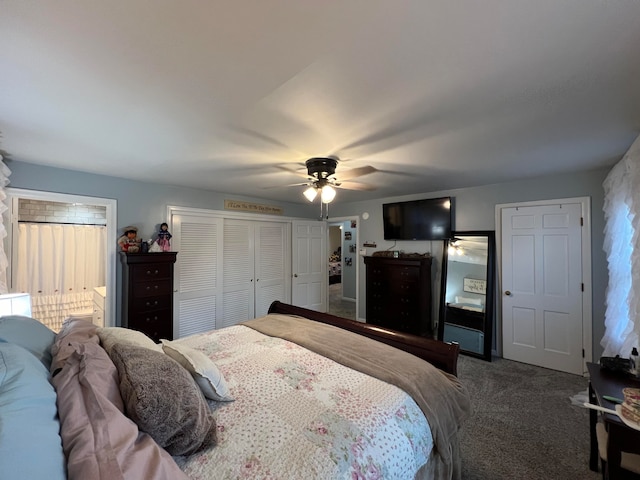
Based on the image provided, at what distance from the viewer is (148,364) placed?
111cm

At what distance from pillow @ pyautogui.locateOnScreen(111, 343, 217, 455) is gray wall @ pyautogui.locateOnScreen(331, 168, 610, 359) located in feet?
12.6

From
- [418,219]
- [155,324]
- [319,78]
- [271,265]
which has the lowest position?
[155,324]

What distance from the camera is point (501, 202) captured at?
11.7 feet

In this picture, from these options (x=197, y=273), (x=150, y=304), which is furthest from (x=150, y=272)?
(x=197, y=273)

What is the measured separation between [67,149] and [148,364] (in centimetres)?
227

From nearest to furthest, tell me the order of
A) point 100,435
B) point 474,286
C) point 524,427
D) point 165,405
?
point 100,435 → point 165,405 → point 524,427 → point 474,286

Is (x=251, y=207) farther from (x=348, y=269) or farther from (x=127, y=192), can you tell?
(x=348, y=269)

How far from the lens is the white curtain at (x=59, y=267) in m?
3.77

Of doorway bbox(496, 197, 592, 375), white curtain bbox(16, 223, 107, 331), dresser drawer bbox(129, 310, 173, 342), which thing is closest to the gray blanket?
dresser drawer bbox(129, 310, 173, 342)

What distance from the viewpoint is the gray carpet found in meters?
1.80

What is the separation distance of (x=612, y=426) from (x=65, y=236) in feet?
19.6

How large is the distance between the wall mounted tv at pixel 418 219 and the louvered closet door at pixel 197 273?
9.01ft

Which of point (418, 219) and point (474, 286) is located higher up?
point (418, 219)

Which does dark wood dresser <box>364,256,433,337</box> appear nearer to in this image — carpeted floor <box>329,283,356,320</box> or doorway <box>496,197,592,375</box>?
doorway <box>496,197,592,375</box>
